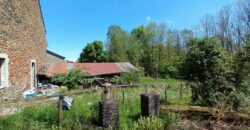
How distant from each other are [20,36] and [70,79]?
536cm

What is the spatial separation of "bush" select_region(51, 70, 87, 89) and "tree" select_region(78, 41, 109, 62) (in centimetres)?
2594

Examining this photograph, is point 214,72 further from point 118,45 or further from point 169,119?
point 118,45

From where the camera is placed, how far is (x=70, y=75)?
17938mm

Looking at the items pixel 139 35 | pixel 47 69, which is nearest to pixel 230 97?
→ pixel 47 69

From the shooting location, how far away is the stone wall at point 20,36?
1105 cm

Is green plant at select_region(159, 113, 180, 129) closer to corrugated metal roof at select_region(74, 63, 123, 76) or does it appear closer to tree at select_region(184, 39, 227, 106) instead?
tree at select_region(184, 39, 227, 106)

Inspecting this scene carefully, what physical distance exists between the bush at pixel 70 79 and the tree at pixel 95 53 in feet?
85.1

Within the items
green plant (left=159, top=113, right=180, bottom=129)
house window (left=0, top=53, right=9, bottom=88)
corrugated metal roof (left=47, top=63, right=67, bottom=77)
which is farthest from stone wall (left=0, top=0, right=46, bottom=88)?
green plant (left=159, top=113, right=180, bottom=129)

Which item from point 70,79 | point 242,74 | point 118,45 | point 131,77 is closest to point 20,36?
point 70,79

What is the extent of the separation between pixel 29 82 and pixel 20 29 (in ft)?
12.4

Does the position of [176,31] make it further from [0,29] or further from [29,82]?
[0,29]

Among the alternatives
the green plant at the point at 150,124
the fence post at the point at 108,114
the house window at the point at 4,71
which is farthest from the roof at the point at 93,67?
the green plant at the point at 150,124

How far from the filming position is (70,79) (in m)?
17.7

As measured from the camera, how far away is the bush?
17609mm
